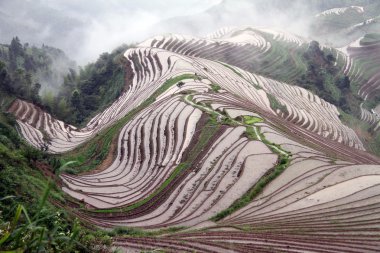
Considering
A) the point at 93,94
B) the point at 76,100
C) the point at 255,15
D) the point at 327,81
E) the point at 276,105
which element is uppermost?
the point at 255,15

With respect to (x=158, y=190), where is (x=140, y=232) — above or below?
below

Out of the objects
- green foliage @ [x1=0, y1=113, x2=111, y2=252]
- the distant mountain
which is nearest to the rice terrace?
green foliage @ [x1=0, y1=113, x2=111, y2=252]

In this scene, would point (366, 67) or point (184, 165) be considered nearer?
point (184, 165)

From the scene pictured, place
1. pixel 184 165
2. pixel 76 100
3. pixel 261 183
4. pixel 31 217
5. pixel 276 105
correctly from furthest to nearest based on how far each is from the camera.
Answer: pixel 76 100
pixel 276 105
pixel 184 165
pixel 261 183
pixel 31 217

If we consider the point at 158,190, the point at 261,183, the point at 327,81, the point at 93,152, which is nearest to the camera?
the point at 261,183

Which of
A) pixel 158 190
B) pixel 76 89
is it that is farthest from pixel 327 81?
pixel 158 190

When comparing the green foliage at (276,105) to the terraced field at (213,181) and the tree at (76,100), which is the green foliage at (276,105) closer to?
the terraced field at (213,181)

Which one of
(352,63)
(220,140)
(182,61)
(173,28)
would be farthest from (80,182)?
(173,28)

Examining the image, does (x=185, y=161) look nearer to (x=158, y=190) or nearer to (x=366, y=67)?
(x=158, y=190)
